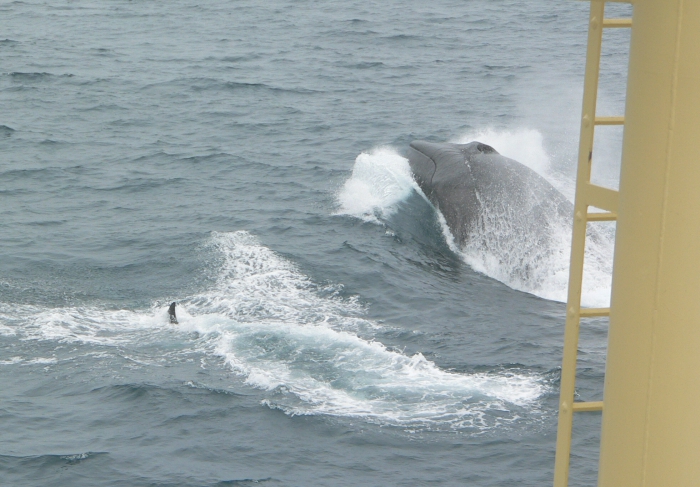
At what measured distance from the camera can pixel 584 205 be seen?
10.9ft

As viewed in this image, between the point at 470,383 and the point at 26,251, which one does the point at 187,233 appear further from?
the point at 470,383

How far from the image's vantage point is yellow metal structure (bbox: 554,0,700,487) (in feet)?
8.91

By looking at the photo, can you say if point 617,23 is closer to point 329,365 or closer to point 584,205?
point 584,205

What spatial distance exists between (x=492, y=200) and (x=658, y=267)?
747 inches

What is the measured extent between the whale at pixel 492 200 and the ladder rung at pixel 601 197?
17372mm

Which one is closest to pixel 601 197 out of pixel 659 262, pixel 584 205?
pixel 584 205

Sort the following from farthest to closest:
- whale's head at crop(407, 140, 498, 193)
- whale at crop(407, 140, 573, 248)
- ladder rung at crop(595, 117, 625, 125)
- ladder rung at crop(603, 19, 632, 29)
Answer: whale's head at crop(407, 140, 498, 193), whale at crop(407, 140, 573, 248), ladder rung at crop(595, 117, 625, 125), ladder rung at crop(603, 19, 632, 29)

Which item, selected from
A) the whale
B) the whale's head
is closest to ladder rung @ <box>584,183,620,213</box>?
the whale

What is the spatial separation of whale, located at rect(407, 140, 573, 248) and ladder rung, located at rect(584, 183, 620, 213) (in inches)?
684

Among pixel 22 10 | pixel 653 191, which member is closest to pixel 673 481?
pixel 653 191

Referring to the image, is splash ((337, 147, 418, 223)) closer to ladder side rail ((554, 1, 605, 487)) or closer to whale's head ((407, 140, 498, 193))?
whale's head ((407, 140, 498, 193))

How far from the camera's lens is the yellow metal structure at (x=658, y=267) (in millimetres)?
2717

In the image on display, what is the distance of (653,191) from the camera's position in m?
2.81

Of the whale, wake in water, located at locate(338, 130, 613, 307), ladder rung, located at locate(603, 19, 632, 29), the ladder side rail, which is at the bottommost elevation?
wake in water, located at locate(338, 130, 613, 307)
